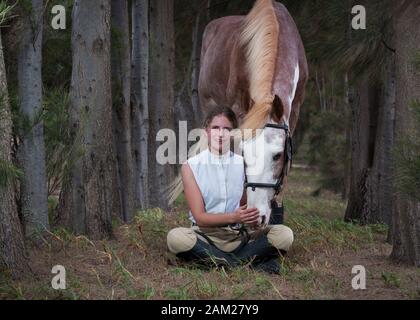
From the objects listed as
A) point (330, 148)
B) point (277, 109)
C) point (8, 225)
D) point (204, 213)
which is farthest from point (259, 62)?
point (330, 148)

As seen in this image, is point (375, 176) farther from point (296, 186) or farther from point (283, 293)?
point (296, 186)

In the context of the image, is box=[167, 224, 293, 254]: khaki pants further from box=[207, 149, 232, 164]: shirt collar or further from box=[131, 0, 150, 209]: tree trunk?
box=[131, 0, 150, 209]: tree trunk

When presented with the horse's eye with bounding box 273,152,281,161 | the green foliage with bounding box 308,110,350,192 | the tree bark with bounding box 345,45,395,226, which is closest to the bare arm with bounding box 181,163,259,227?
the horse's eye with bounding box 273,152,281,161

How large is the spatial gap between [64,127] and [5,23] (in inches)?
40.0

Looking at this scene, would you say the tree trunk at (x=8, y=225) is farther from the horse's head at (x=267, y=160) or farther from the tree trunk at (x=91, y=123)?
the horse's head at (x=267, y=160)

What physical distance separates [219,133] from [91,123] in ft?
4.65

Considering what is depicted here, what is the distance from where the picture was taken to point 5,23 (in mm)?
6152

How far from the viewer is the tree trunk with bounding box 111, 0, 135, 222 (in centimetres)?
841

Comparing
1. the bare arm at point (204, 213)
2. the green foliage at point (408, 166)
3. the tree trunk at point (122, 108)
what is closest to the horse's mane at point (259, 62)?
the bare arm at point (204, 213)

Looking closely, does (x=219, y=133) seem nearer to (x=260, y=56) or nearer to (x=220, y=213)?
(x=220, y=213)

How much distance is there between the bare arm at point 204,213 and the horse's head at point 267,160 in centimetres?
16

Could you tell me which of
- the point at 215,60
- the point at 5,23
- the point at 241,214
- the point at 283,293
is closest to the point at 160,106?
the point at 215,60

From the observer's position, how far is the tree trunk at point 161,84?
9516mm

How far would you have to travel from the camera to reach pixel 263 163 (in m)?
5.68
